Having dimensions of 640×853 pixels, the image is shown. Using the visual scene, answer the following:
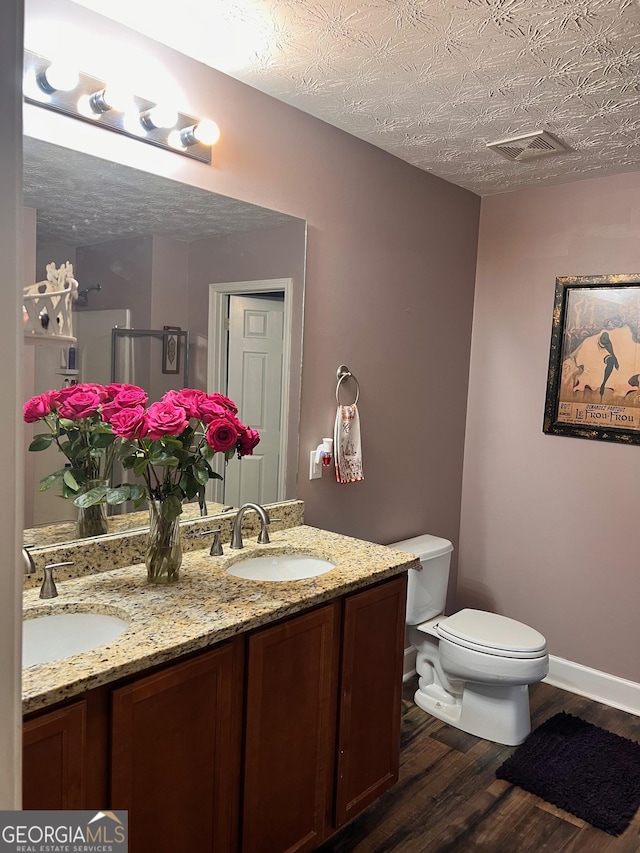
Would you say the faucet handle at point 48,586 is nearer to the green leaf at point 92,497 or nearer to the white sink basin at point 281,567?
the green leaf at point 92,497

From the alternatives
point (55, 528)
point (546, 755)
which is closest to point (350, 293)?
point (55, 528)

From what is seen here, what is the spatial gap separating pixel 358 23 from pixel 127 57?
67 cm

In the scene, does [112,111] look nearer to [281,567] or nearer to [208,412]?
[208,412]

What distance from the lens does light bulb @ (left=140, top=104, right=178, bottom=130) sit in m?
1.92

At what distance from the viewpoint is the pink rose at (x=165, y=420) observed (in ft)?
5.75

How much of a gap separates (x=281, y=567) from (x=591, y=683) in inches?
73.3

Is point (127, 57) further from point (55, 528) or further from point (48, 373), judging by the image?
point (55, 528)

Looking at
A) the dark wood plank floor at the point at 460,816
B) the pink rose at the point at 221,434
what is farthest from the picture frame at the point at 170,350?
the dark wood plank floor at the point at 460,816

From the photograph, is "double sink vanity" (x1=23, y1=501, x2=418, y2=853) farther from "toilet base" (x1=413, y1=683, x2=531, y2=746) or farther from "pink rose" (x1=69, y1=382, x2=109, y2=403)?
"toilet base" (x1=413, y1=683, x2=531, y2=746)

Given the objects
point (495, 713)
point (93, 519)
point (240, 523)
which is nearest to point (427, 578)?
point (495, 713)

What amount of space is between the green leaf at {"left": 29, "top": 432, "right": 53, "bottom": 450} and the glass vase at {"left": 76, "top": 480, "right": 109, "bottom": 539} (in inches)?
6.4

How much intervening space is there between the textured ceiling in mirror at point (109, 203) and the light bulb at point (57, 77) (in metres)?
0.14

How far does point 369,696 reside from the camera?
6.95 ft

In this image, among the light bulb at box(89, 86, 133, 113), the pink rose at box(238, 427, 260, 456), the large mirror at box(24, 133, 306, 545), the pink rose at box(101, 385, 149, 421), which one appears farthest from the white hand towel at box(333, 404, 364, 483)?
the light bulb at box(89, 86, 133, 113)
